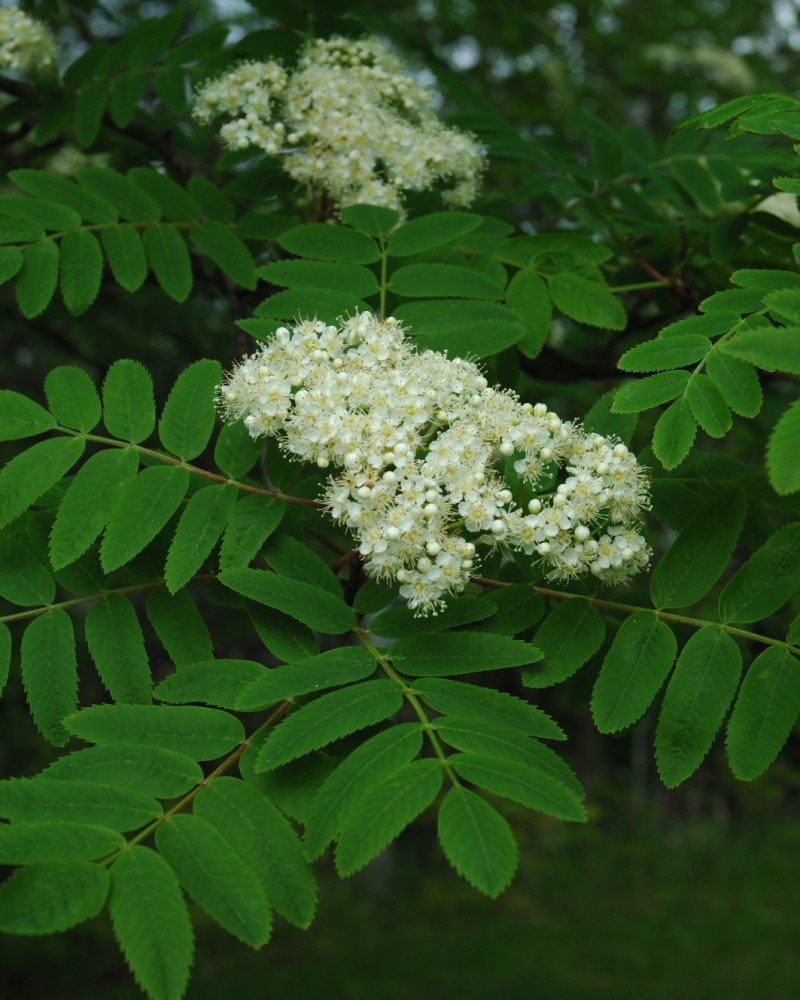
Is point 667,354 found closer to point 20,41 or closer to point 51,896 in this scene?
point 51,896

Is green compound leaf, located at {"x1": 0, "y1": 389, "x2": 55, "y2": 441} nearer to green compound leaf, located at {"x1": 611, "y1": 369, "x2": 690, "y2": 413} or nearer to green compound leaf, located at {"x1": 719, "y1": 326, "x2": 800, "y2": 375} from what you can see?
green compound leaf, located at {"x1": 611, "y1": 369, "x2": 690, "y2": 413}

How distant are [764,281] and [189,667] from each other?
145cm

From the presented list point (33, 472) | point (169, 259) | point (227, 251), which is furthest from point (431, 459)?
point (169, 259)

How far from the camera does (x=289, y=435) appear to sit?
2.11 metres

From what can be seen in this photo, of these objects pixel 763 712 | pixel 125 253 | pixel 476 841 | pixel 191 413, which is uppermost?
pixel 125 253

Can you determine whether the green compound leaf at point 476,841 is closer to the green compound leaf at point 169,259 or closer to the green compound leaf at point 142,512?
the green compound leaf at point 142,512

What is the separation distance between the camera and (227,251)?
9.44ft

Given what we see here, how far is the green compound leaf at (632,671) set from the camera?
1.90 m

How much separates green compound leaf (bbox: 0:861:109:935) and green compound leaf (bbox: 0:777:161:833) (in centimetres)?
12

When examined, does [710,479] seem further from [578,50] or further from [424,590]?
[578,50]

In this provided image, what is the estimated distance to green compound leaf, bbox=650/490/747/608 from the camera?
206 centimetres

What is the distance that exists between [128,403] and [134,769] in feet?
3.01

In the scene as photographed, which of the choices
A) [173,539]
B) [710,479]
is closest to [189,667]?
[173,539]

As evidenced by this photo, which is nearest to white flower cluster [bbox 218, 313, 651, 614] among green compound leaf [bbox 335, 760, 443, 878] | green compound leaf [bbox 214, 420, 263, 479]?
green compound leaf [bbox 214, 420, 263, 479]
